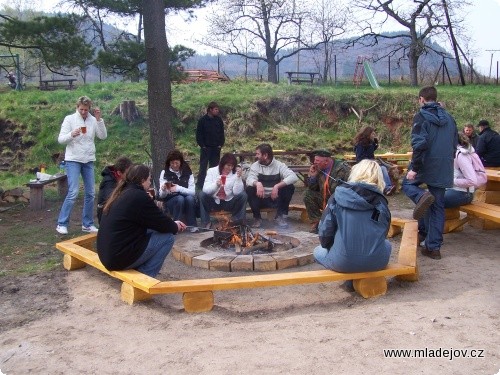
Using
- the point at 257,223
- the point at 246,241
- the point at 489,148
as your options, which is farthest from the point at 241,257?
the point at 489,148

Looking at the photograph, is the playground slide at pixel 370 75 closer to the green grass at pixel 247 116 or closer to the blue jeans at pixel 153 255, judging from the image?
the green grass at pixel 247 116

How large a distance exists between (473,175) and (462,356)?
350 cm

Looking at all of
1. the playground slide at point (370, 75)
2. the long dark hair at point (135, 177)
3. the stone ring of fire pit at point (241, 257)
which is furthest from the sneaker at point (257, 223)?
the playground slide at point (370, 75)

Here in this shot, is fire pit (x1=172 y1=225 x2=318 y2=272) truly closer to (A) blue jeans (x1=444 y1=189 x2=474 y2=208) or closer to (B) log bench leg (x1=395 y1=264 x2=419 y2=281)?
(B) log bench leg (x1=395 y1=264 x2=419 y2=281)

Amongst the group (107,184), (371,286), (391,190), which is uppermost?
(107,184)

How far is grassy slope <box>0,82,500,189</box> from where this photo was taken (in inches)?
602

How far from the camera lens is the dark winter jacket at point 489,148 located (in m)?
9.48

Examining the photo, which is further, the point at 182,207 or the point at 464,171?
the point at 182,207

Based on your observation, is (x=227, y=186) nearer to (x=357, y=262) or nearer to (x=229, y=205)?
(x=229, y=205)

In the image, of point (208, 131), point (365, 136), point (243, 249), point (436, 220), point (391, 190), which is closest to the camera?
point (436, 220)

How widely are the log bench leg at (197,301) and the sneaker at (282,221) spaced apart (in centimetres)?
318

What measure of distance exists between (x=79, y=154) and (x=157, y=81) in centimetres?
171

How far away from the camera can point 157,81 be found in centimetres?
816

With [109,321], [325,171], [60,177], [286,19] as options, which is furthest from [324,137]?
[286,19]
